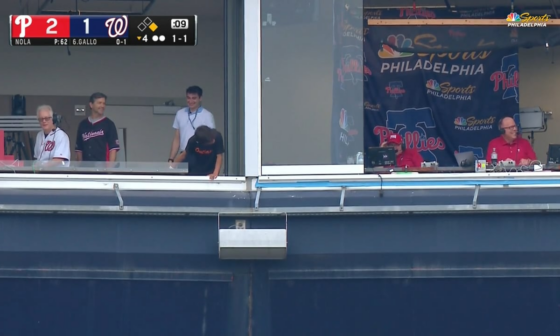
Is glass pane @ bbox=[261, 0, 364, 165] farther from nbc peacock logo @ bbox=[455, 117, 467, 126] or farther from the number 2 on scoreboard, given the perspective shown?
nbc peacock logo @ bbox=[455, 117, 467, 126]

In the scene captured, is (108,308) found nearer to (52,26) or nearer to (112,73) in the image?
(52,26)

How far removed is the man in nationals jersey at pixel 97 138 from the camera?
608cm

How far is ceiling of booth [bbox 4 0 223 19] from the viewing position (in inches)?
334

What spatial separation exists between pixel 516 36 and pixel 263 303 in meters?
3.87

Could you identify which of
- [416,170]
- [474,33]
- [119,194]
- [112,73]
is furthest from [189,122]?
[112,73]

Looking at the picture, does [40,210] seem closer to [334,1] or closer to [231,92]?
[231,92]

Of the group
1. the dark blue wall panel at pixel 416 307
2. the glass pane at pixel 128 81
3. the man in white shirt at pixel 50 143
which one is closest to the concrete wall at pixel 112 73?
the glass pane at pixel 128 81

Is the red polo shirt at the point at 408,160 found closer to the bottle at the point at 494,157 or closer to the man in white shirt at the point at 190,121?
the bottle at the point at 494,157

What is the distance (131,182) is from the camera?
554 centimetres

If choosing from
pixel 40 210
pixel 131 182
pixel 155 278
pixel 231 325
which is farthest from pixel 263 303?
pixel 40 210

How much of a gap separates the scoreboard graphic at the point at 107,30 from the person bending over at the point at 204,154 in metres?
0.67

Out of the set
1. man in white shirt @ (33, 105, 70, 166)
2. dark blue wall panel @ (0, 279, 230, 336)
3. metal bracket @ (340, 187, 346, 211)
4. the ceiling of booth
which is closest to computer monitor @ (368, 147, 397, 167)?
metal bracket @ (340, 187, 346, 211)

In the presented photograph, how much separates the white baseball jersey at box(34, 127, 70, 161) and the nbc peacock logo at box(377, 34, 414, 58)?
3909mm

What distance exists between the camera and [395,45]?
8.61 meters
